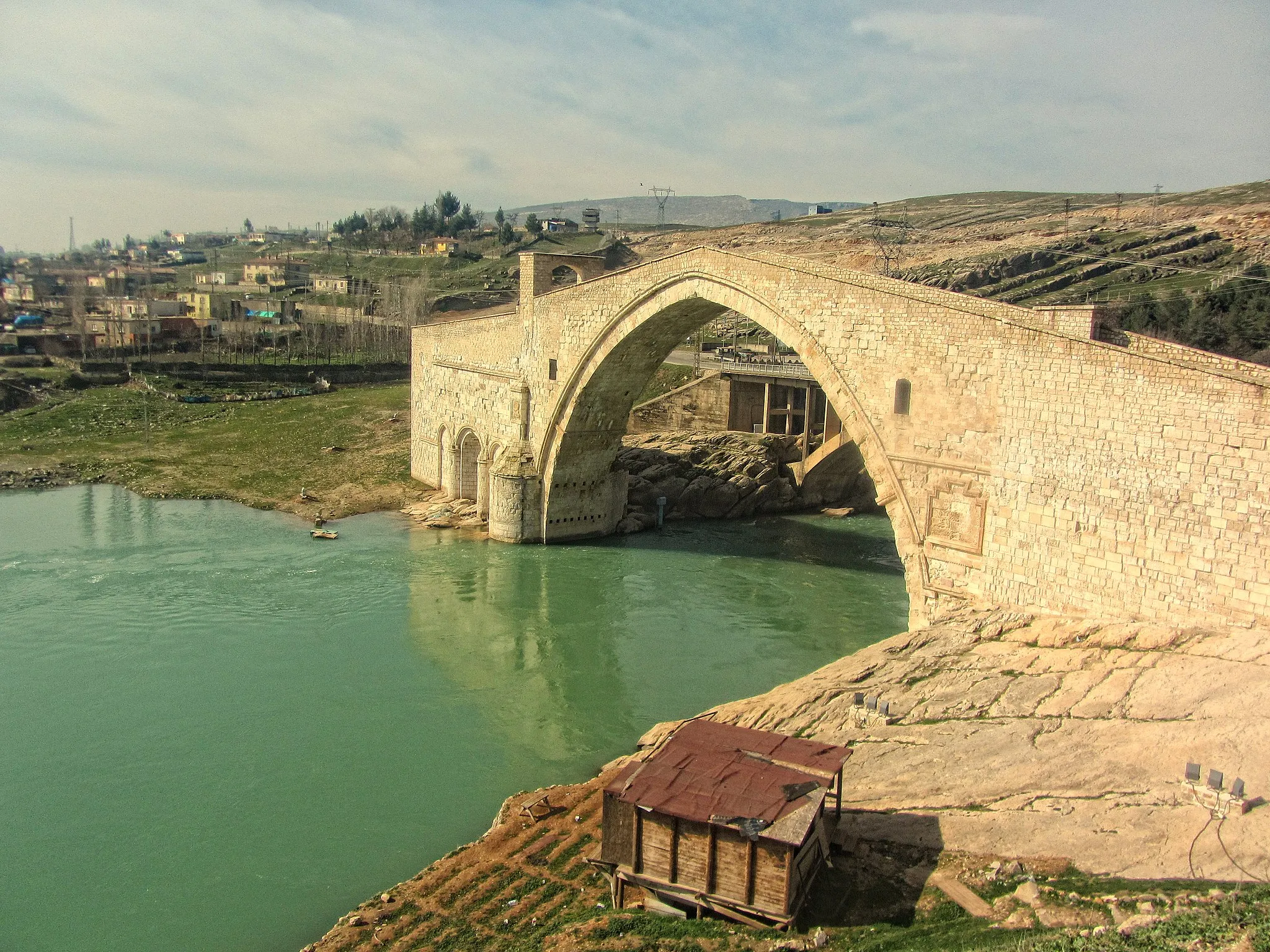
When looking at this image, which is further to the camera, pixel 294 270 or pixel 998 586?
pixel 294 270

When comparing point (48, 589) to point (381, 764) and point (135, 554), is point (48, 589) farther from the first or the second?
point (381, 764)

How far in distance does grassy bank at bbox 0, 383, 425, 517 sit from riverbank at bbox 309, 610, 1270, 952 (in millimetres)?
18245

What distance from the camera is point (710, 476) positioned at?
1114 inches

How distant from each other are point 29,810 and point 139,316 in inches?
1841

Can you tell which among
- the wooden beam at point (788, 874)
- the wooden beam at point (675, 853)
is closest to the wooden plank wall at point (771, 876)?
the wooden beam at point (788, 874)

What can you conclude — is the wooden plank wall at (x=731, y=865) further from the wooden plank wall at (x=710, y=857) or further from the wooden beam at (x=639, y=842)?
the wooden beam at (x=639, y=842)

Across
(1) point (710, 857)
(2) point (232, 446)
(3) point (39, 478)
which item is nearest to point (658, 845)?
(1) point (710, 857)

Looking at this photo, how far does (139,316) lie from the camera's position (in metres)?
52.1

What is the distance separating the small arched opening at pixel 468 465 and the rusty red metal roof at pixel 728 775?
19038mm

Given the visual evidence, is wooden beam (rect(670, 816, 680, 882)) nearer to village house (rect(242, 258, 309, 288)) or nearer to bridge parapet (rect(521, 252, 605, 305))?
bridge parapet (rect(521, 252, 605, 305))

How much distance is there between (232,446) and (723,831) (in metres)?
29.6

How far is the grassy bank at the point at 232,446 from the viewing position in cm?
2841

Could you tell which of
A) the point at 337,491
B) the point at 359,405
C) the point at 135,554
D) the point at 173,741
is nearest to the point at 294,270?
the point at 359,405

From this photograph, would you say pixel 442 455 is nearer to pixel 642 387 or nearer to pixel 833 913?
pixel 642 387
